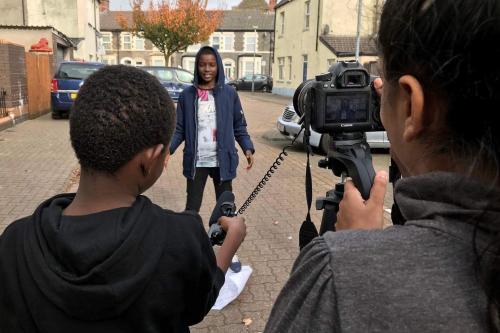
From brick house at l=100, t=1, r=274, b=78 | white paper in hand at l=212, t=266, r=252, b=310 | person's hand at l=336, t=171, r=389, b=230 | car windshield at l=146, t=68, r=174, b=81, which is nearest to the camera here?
person's hand at l=336, t=171, r=389, b=230

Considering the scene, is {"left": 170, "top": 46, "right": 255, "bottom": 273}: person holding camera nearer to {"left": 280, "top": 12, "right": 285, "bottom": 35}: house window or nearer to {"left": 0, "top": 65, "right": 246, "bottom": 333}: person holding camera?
{"left": 0, "top": 65, "right": 246, "bottom": 333}: person holding camera

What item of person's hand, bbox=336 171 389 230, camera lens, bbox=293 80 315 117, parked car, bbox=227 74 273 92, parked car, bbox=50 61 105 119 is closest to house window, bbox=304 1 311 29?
parked car, bbox=227 74 273 92

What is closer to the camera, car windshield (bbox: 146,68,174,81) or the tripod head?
the tripod head

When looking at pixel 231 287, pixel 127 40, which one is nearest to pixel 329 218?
pixel 231 287

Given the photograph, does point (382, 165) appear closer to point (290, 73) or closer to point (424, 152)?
point (424, 152)

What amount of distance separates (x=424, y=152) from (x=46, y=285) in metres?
0.95

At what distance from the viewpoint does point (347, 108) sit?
5.30 ft

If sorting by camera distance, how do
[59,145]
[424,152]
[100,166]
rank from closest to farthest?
[424,152]
[100,166]
[59,145]

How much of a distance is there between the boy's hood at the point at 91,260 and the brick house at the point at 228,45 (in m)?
49.8

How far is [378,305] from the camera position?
711 mm

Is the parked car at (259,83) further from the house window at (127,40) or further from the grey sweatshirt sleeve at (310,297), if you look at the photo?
the grey sweatshirt sleeve at (310,297)

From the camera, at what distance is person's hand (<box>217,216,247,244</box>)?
161 cm

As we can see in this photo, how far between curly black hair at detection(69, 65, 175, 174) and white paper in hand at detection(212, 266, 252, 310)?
2278mm

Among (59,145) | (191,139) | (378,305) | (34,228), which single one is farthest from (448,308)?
→ (59,145)
